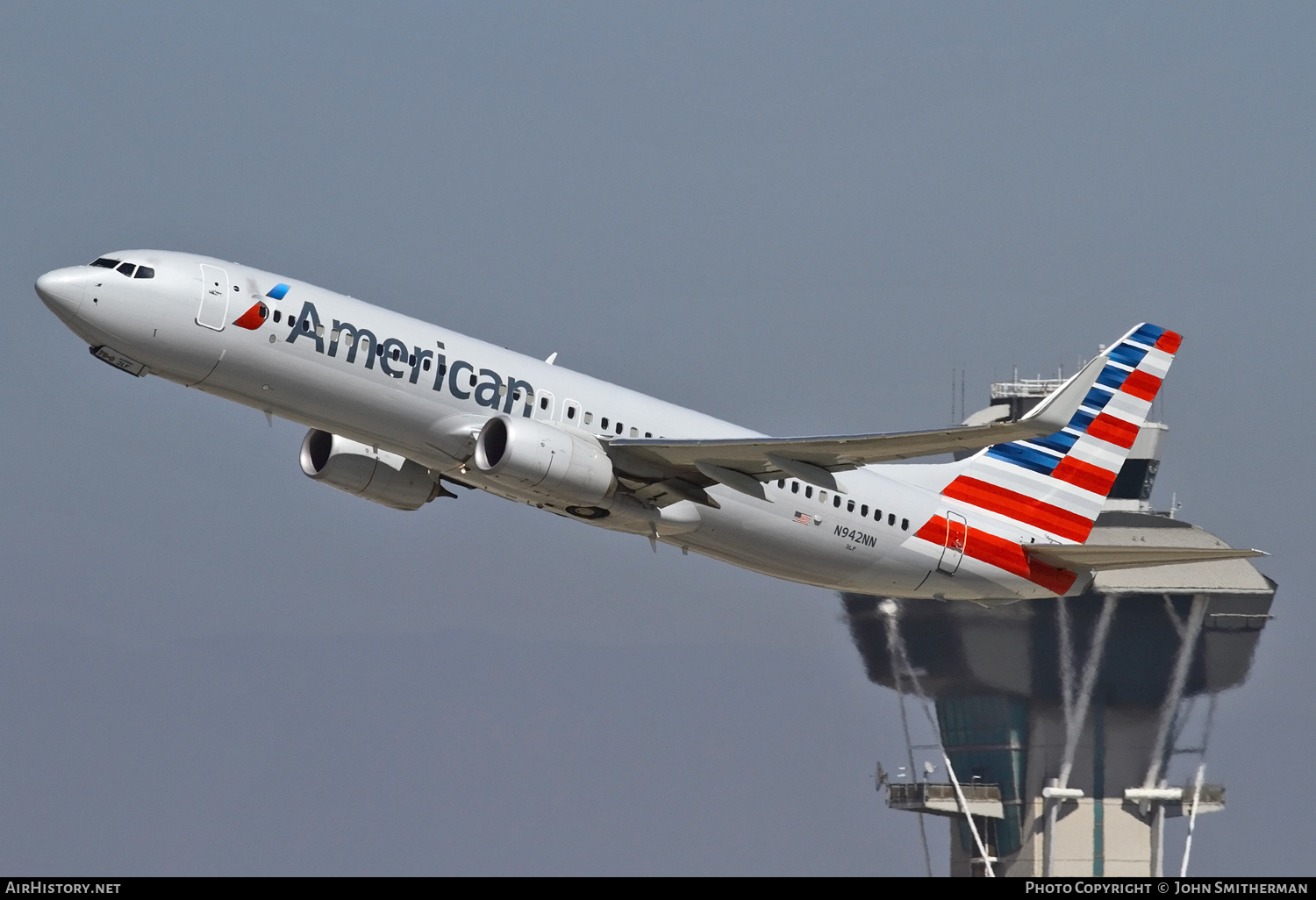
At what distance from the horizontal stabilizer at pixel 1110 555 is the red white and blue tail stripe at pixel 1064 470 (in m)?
0.42

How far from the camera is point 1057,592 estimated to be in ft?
167

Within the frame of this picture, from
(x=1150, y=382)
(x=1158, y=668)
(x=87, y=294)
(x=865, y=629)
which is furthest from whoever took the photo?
(x=1158, y=668)

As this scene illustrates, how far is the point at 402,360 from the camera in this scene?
41.9 metres

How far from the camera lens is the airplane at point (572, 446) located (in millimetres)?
40469

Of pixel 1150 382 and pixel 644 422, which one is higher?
pixel 1150 382

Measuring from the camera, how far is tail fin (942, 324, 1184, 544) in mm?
52188

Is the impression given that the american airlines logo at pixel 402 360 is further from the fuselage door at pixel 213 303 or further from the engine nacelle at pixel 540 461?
the engine nacelle at pixel 540 461

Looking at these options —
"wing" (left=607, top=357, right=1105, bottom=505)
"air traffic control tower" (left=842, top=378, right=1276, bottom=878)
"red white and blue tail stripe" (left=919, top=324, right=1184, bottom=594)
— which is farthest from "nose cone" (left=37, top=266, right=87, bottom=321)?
"air traffic control tower" (left=842, top=378, right=1276, bottom=878)

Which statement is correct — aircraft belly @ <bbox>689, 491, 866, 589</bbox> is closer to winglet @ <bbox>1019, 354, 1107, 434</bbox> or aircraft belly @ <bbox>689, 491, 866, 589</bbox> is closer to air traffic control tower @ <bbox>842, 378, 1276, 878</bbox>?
winglet @ <bbox>1019, 354, 1107, 434</bbox>

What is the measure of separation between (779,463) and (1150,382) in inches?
745

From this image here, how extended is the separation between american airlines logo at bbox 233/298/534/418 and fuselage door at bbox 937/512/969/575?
13342mm

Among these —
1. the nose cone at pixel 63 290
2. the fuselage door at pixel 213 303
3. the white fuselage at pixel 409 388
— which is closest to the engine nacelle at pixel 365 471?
the white fuselage at pixel 409 388
